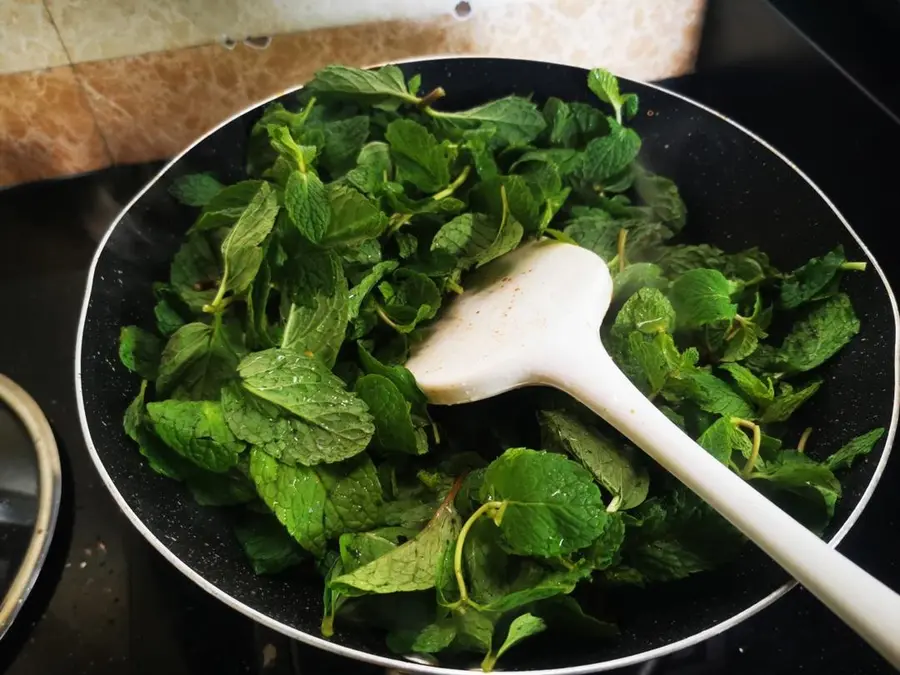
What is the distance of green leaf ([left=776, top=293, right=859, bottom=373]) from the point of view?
2.13ft

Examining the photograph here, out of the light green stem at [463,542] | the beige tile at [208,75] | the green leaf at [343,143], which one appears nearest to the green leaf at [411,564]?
the light green stem at [463,542]

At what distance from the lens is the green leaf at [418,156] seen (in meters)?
0.73

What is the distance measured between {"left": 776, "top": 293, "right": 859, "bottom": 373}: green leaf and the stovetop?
19cm

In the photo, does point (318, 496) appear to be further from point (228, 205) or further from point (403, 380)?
point (228, 205)

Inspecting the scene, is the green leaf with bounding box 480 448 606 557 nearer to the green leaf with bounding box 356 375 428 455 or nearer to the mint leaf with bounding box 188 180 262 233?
the green leaf with bounding box 356 375 428 455

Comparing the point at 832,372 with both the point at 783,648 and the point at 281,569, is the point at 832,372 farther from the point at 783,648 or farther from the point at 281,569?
the point at 281,569

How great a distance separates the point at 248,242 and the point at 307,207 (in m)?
0.06

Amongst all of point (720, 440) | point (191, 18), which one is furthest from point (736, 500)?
point (191, 18)

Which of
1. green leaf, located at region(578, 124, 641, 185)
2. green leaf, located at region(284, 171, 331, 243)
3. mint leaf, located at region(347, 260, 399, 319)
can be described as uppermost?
green leaf, located at region(284, 171, 331, 243)

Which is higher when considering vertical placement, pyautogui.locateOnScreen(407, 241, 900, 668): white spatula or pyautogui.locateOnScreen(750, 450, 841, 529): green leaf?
pyautogui.locateOnScreen(407, 241, 900, 668): white spatula

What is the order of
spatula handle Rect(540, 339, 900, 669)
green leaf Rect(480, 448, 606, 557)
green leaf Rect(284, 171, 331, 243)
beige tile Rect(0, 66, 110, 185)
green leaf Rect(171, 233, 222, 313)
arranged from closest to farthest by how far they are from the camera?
1. spatula handle Rect(540, 339, 900, 669)
2. green leaf Rect(480, 448, 606, 557)
3. green leaf Rect(284, 171, 331, 243)
4. green leaf Rect(171, 233, 222, 313)
5. beige tile Rect(0, 66, 110, 185)

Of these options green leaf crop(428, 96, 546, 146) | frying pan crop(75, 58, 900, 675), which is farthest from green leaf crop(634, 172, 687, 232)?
green leaf crop(428, 96, 546, 146)

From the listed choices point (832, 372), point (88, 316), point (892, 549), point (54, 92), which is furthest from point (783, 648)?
point (54, 92)

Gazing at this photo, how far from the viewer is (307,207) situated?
640mm
